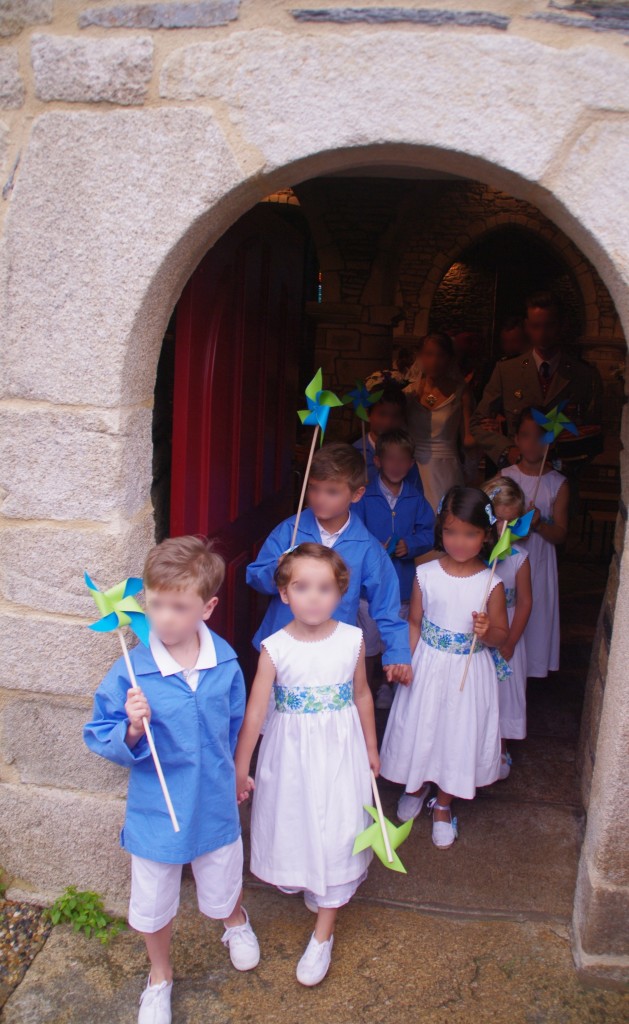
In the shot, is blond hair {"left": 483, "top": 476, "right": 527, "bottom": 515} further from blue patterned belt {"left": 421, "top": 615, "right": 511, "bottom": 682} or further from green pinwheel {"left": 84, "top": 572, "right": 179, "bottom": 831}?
green pinwheel {"left": 84, "top": 572, "right": 179, "bottom": 831}

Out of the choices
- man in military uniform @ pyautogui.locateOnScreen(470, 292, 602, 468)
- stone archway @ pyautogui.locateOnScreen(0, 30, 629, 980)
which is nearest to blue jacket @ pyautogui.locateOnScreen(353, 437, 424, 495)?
man in military uniform @ pyautogui.locateOnScreen(470, 292, 602, 468)

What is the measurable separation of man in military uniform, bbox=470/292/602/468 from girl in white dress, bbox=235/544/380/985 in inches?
83.2

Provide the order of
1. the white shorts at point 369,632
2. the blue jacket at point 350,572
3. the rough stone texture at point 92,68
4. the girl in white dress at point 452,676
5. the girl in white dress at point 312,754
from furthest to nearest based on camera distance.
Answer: the white shorts at point 369,632 → the girl in white dress at point 452,676 → the blue jacket at point 350,572 → the girl in white dress at point 312,754 → the rough stone texture at point 92,68

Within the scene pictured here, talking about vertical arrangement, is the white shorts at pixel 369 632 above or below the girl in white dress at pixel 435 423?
below

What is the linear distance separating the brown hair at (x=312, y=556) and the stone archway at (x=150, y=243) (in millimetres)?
493

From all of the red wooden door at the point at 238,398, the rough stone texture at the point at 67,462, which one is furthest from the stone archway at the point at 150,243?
the red wooden door at the point at 238,398

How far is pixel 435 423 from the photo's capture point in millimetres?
4676

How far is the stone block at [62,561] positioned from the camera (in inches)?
105

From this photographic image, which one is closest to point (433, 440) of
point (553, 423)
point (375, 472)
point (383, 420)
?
point (383, 420)

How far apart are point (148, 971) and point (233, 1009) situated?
1.04 feet

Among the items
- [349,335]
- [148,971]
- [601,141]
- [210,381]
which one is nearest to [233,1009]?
[148,971]

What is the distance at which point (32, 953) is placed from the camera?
279 cm

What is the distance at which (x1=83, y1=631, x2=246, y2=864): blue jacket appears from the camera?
2373mm

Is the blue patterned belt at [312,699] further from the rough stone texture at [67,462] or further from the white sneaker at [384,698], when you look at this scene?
the white sneaker at [384,698]
